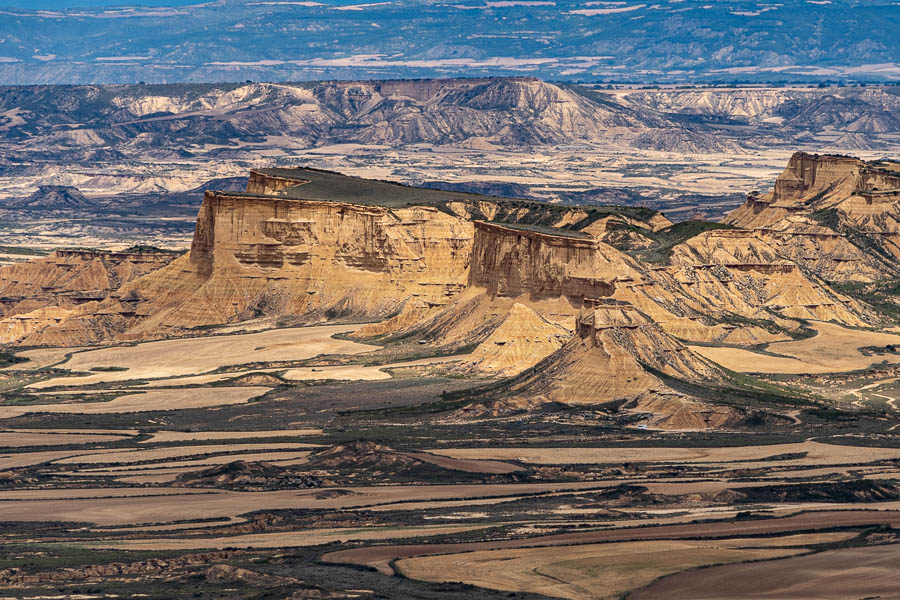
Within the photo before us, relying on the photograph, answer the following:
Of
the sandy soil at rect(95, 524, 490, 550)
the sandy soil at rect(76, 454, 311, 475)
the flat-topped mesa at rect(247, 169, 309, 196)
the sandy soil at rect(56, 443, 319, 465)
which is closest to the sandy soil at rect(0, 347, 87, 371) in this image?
the flat-topped mesa at rect(247, 169, 309, 196)

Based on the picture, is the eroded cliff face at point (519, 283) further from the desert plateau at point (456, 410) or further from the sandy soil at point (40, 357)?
the sandy soil at point (40, 357)

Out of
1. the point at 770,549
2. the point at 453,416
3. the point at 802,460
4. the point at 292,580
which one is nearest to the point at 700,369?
the point at 453,416

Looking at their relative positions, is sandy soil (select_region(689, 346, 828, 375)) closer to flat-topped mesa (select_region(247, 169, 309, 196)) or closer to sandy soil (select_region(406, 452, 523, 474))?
sandy soil (select_region(406, 452, 523, 474))

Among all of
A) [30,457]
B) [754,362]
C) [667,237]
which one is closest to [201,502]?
[30,457]

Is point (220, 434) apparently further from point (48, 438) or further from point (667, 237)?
point (667, 237)

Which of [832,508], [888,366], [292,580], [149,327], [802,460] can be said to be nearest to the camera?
[292,580]

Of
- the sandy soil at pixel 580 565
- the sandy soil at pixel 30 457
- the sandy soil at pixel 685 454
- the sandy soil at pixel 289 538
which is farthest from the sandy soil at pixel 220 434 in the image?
the sandy soil at pixel 580 565

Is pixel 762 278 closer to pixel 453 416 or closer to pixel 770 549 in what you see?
pixel 453 416
